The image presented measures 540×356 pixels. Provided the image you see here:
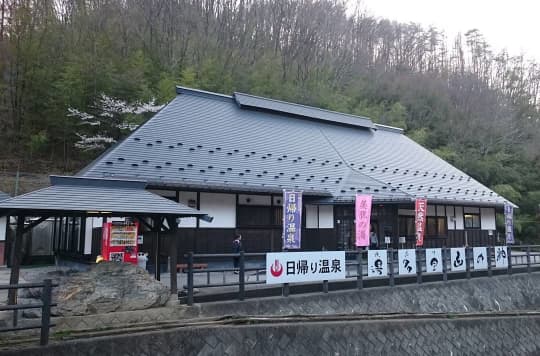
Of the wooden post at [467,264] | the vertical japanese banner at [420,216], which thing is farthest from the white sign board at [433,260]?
the vertical japanese banner at [420,216]

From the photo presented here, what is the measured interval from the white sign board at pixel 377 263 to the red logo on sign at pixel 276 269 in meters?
2.77

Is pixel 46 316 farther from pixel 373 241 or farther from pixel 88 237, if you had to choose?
pixel 373 241

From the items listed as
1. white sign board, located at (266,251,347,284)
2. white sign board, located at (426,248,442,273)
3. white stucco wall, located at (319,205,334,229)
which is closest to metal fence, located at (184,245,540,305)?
white sign board, located at (426,248,442,273)

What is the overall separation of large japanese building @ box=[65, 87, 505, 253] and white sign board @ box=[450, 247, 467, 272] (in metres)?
3.10

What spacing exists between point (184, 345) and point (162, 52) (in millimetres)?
23381

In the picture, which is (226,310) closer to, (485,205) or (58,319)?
(58,319)

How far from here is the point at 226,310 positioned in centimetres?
794

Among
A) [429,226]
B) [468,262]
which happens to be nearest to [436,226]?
[429,226]

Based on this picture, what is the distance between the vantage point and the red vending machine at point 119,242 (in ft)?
34.3

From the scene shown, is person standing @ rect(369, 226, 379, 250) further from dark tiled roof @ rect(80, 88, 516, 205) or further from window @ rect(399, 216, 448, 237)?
window @ rect(399, 216, 448, 237)

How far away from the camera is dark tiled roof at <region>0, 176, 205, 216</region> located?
22.6ft

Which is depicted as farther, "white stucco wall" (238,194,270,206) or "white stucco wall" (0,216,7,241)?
"white stucco wall" (0,216,7,241)

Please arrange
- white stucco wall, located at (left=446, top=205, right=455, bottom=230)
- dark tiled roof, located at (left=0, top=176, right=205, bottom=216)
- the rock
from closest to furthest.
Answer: the rock
dark tiled roof, located at (left=0, top=176, right=205, bottom=216)
white stucco wall, located at (left=446, top=205, right=455, bottom=230)

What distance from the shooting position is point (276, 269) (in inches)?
343
